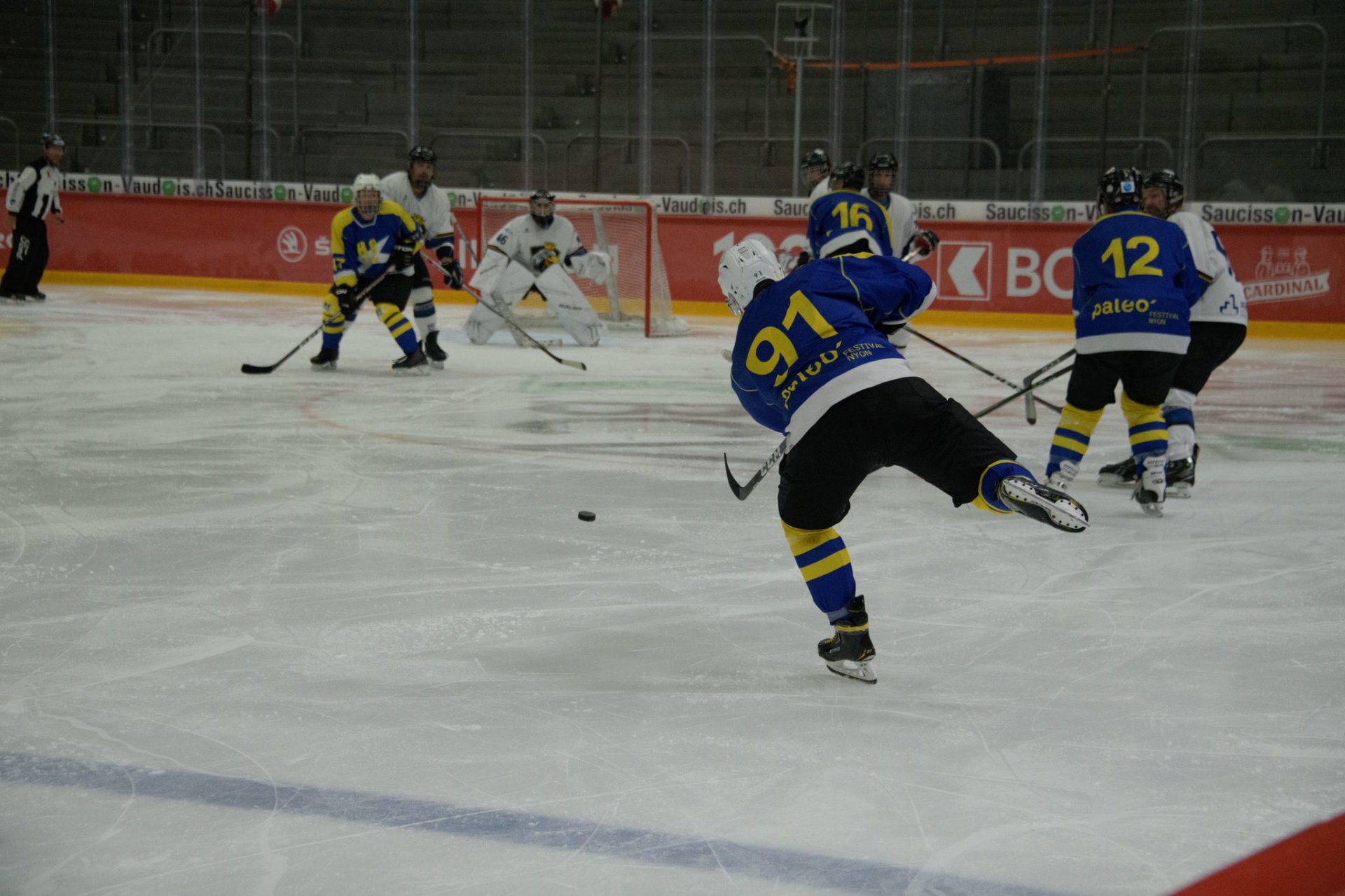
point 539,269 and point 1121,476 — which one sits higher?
point 539,269

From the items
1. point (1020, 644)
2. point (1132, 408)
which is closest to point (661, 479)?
point (1132, 408)

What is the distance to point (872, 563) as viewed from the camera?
3.73m

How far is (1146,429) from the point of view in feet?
14.5

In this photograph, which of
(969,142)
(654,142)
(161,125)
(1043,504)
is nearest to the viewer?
(1043,504)

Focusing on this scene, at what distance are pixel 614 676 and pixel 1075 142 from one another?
888cm

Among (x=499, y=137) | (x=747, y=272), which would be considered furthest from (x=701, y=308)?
(x=747, y=272)

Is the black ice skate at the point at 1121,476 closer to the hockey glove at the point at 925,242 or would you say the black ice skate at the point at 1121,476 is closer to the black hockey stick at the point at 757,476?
the hockey glove at the point at 925,242

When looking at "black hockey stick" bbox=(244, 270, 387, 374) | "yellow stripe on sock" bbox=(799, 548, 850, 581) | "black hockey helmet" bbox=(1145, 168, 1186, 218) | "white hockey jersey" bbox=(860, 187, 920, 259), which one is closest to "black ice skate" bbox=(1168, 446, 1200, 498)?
"black hockey helmet" bbox=(1145, 168, 1186, 218)

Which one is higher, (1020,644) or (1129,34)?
(1129,34)

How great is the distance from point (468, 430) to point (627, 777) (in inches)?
144

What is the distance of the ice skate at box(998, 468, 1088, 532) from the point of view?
95.7 inches

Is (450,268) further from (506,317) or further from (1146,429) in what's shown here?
(1146,429)

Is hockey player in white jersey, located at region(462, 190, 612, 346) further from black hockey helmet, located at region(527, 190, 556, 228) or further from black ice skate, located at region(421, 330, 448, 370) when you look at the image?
black ice skate, located at region(421, 330, 448, 370)

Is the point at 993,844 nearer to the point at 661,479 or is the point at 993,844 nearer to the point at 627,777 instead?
the point at 627,777
